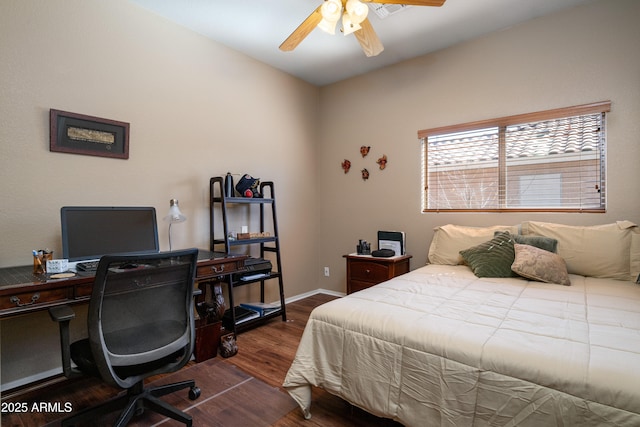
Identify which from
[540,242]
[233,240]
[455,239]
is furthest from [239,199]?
[540,242]

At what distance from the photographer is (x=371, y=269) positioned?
3189mm

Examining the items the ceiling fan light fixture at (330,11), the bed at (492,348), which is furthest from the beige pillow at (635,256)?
the ceiling fan light fixture at (330,11)

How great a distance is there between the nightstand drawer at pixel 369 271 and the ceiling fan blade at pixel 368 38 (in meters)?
1.95

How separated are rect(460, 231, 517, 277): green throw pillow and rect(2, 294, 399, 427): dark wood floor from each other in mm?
1348

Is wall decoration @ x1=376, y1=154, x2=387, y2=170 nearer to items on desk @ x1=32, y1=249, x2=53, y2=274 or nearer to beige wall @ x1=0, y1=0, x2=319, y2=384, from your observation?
beige wall @ x1=0, y1=0, x2=319, y2=384

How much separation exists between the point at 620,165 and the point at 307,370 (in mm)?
2870

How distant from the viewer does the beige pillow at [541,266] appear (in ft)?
7.14

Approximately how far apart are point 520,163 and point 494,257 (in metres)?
1.10

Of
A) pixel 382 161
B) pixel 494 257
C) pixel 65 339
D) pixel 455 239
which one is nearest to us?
pixel 65 339

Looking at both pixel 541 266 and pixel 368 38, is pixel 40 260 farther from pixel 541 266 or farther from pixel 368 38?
pixel 541 266

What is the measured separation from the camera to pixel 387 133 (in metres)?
3.72

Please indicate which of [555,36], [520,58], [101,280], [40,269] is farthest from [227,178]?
[555,36]

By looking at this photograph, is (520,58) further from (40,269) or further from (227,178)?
(40,269)

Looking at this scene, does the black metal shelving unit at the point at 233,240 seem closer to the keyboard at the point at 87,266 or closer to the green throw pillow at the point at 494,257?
the keyboard at the point at 87,266
